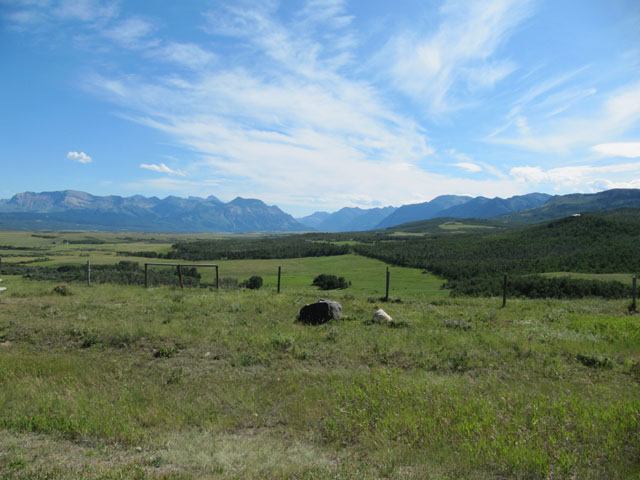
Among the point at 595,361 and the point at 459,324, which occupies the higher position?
the point at 595,361

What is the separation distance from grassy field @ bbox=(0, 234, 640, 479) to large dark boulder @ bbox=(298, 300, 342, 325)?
0.96 meters

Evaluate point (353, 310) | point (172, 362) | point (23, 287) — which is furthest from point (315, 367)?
point (23, 287)

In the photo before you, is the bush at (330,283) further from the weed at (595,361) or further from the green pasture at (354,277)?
the weed at (595,361)

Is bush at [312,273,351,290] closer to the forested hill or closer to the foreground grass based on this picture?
the forested hill

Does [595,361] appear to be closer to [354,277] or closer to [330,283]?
[330,283]

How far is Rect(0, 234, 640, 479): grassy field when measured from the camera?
18.3 feet

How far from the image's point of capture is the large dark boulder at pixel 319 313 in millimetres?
16578

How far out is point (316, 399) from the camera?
26.8 ft

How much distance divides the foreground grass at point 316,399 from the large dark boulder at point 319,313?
1.15 meters

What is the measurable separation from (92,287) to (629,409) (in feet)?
104

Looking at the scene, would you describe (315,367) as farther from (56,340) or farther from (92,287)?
(92,287)

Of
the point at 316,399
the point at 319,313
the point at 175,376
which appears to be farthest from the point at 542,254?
the point at 175,376

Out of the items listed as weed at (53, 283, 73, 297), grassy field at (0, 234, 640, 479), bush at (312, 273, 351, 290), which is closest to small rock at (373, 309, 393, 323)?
grassy field at (0, 234, 640, 479)

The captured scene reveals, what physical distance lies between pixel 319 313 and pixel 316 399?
857cm
